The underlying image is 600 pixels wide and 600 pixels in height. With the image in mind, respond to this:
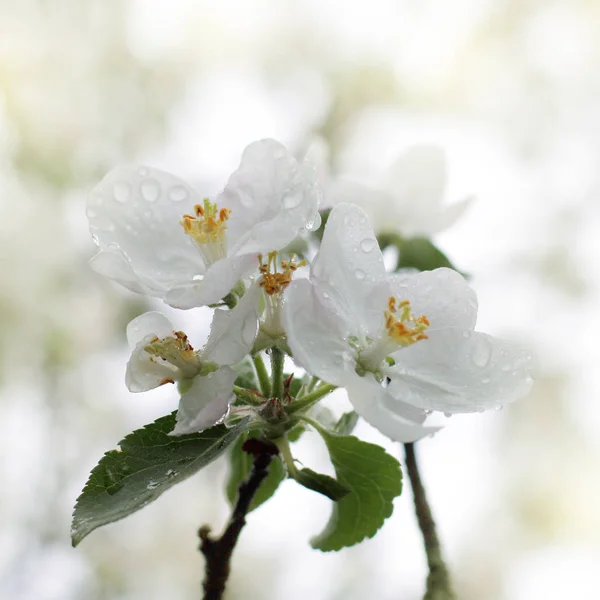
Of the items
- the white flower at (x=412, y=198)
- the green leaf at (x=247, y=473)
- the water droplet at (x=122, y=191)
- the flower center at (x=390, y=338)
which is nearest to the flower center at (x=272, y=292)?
the flower center at (x=390, y=338)

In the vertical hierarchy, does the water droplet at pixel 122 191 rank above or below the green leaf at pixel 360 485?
above

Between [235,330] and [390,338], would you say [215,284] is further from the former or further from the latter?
[390,338]

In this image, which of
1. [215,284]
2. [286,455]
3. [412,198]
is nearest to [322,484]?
[286,455]

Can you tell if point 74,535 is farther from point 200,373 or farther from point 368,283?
point 368,283

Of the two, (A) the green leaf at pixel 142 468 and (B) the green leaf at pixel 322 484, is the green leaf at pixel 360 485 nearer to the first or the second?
(B) the green leaf at pixel 322 484

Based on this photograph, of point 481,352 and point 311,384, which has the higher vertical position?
point 481,352

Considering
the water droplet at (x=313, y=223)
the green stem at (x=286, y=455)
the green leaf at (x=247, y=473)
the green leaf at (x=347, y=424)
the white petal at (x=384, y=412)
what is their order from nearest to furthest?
the white petal at (x=384, y=412), the water droplet at (x=313, y=223), the green stem at (x=286, y=455), the green leaf at (x=347, y=424), the green leaf at (x=247, y=473)
